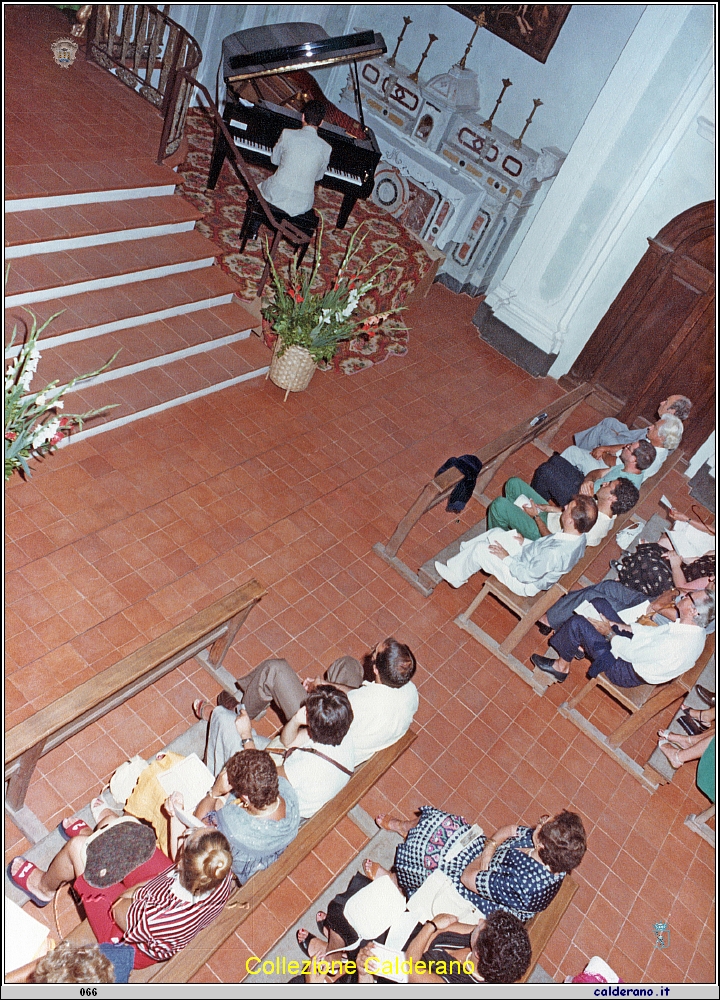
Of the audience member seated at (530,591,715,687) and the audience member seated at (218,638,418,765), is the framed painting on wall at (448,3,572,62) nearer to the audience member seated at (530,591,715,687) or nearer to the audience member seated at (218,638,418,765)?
the audience member seated at (530,591,715,687)

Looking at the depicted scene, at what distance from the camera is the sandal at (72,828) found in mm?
3379

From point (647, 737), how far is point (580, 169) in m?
5.52

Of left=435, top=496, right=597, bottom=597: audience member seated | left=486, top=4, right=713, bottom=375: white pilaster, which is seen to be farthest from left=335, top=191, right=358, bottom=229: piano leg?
left=435, top=496, right=597, bottom=597: audience member seated

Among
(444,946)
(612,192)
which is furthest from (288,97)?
(444,946)

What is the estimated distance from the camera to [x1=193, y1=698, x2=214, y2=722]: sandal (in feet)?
13.4

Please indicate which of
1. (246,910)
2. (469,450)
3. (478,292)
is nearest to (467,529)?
(469,450)

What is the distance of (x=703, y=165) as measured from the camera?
7.42 m

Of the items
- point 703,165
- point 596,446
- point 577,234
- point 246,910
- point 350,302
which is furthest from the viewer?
point 577,234

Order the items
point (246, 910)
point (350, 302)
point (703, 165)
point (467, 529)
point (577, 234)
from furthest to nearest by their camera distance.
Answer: point (577, 234), point (703, 165), point (467, 529), point (350, 302), point (246, 910)

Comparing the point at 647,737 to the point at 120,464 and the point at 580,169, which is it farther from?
the point at 580,169

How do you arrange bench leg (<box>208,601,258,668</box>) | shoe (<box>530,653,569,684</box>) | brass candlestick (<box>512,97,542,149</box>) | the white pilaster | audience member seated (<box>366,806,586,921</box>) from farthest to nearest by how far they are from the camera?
brass candlestick (<box>512,97,542,149</box>) < the white pilaster < shoe (<box>530,653,569,684</box>) < bench leg (<box>208,601,258,668</box>) < audience member seated (<box>366,806,586,921</box>)

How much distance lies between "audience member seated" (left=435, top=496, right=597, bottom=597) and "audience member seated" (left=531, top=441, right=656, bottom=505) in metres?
Answer: 0.77

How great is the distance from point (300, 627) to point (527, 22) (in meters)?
7.19

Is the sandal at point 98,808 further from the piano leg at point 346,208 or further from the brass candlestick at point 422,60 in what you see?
the brass candlestick at point 422,60
